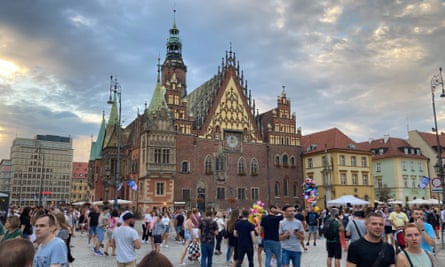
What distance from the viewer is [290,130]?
53.5m

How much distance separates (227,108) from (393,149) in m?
28.8

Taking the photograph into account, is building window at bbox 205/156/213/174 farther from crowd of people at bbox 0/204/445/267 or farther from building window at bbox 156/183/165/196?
crowd of people at bbox 0/204/445/267

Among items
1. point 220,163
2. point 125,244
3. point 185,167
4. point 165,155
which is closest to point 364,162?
point 220,163

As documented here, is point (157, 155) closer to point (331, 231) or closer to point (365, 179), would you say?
point (365, 179)

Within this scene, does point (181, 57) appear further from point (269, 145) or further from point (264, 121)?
point (269, 145)

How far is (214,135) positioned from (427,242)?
1602 inches

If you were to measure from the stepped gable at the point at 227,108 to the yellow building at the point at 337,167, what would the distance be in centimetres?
943

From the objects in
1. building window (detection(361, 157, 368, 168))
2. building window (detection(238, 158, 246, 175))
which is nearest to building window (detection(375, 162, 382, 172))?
building window (detection(361, 157, 368, 168))

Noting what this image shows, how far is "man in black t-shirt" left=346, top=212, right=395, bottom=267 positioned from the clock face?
43.2 meters

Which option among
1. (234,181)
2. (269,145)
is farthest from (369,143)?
(234,181)

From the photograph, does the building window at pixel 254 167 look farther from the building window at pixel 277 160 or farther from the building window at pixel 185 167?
the building window at pixel 185 167

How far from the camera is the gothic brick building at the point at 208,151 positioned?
141ft

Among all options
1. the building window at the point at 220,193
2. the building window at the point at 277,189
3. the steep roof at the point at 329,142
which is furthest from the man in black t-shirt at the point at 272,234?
the steep roof at the point at 329,142

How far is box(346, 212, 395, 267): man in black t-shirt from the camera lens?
4696 millimetres
